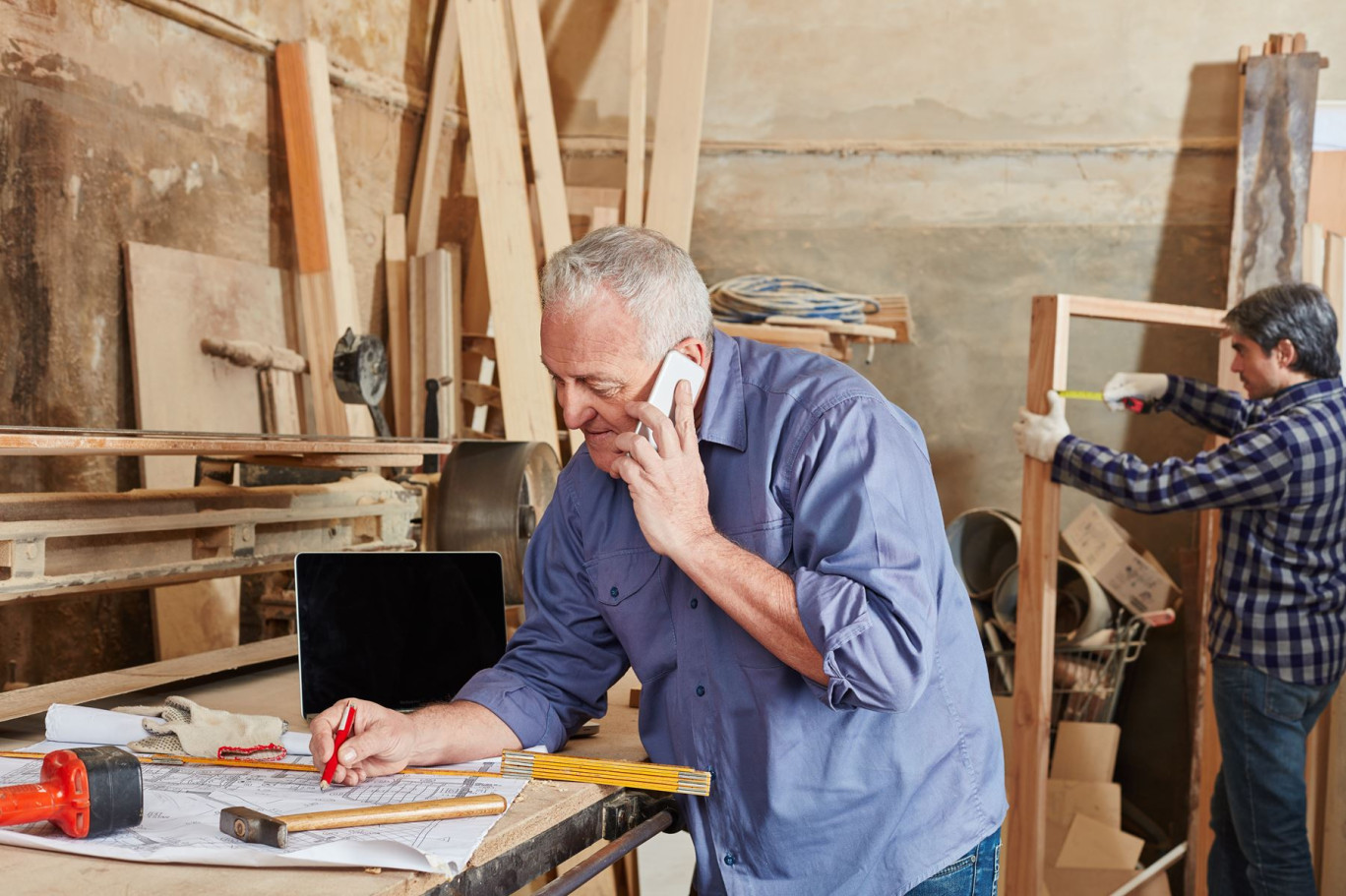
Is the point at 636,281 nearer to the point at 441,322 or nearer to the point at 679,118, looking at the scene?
the point at 441,322

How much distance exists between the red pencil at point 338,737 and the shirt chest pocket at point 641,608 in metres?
0.40

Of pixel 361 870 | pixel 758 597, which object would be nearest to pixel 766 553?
pixel 758 597

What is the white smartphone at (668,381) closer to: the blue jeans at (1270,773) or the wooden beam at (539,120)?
the blue jeans at (1270,773)

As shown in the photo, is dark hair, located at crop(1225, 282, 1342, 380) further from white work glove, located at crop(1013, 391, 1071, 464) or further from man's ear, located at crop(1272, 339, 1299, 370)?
white work glove, located at crop(1013, 391, 1071, 464)

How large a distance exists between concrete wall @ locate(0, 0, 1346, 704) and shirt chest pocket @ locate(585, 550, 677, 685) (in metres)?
3.34

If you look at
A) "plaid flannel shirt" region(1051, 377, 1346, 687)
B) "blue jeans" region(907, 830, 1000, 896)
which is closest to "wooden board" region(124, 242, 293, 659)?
"plaid flannel shirt" region(1051, 377, 1346, 687)

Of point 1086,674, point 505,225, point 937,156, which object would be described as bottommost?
point 1086,674

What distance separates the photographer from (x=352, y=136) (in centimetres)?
505

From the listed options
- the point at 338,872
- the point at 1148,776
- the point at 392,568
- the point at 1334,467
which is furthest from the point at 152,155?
the point at 1148,776

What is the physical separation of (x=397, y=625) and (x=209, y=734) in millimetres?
351

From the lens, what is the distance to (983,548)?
4.95 metres

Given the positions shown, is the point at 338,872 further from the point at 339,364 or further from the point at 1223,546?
the point at 1223,546

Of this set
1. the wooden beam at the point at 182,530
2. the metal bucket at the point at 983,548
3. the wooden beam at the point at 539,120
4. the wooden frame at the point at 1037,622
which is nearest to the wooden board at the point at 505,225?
the wooden beam at the point at 539,120

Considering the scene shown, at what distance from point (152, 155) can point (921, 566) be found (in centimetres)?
366
